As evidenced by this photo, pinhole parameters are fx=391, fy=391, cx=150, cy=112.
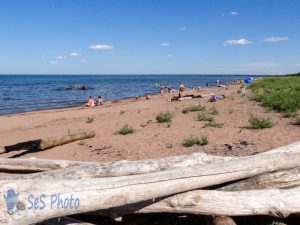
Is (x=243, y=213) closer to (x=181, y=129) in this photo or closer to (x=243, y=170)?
(x=243, y=170)

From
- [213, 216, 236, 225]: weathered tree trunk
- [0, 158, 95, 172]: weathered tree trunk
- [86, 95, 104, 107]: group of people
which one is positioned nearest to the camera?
[213, 216, 236, 225]: weathered tree trunk

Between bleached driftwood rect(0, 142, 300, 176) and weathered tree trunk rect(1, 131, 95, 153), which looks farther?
weathered tree trunk rect(1, 131, 95, 153)

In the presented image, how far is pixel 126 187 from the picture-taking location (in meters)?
3.30

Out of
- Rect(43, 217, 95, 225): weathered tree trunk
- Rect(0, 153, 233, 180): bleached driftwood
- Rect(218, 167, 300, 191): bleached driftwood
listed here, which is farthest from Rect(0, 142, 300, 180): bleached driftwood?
Rect(43, 217, 95, 225): weathered tree trunk

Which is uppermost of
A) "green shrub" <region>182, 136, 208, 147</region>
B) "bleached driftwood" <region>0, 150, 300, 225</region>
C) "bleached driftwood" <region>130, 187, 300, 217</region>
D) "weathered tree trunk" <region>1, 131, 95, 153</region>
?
"bleached driftwood" <region>0, 150, 300, 225</region>

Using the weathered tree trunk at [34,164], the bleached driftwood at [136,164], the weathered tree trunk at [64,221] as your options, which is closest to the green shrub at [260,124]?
the bleached driftwood at [136,164]

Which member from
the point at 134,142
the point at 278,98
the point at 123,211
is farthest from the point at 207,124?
the point at 123,211

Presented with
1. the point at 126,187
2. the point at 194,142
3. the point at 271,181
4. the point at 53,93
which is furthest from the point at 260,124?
the point at 53,93

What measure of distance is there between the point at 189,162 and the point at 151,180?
85 cm

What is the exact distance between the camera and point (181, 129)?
11062 millimetres

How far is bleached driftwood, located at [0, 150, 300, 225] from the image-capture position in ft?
9.77

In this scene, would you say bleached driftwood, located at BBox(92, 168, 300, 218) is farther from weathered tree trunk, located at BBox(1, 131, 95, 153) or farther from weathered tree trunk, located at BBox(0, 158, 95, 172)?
weathered tree trunk, located at BBox(1, 131, 95, 153)

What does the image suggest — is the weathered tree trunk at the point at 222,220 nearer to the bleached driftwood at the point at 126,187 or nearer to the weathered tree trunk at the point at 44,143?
the bleached driftwood at the point at 126,187

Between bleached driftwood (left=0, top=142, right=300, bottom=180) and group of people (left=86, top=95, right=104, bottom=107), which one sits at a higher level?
bleached driftwood (left=0, top=142, right=300, bottom=180)
